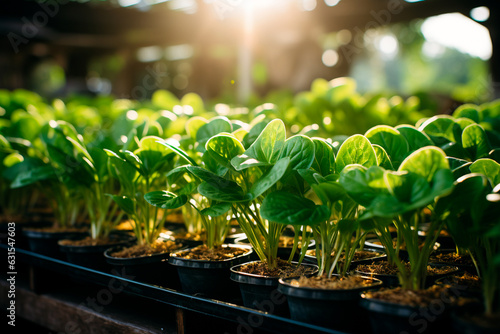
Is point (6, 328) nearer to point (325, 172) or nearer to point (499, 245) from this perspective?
point (325, 172)

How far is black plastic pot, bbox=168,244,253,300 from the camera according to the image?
1222mm

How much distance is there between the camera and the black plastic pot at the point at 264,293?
1062mm

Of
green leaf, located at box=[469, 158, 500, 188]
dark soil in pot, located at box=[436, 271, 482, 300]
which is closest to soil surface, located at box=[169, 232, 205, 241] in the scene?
dark soil in pot, located at box=[436, 271, 482, 300]

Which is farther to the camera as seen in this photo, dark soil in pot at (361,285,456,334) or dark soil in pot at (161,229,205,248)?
dark soil in pot at (161,229,205,248)

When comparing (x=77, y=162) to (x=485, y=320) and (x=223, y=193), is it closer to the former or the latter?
(x=223, y=193)

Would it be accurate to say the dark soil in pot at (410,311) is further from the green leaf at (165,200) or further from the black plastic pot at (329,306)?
the green leaf at (165,200)

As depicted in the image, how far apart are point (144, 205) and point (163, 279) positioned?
25cm

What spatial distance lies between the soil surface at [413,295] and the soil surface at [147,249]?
757 millimetres

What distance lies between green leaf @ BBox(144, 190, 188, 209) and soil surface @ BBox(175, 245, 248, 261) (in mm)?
233

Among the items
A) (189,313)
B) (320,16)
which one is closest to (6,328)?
(189,313)

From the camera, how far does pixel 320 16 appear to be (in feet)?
15.3

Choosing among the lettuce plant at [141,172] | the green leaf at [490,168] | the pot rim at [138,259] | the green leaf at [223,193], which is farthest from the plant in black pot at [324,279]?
the pot rim at [138,259]

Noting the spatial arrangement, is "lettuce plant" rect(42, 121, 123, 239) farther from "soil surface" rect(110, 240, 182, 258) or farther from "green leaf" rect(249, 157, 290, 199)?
"green leaf" rect(249, 157, 290, 199)

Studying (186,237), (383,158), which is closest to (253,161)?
(383,158)
